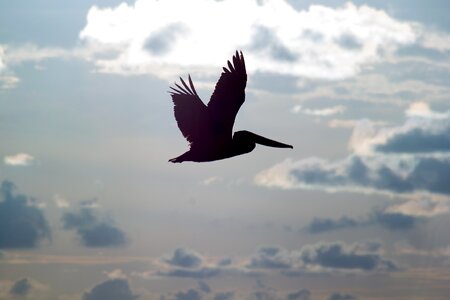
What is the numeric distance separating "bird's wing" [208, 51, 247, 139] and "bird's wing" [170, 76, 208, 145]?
626 millimetres

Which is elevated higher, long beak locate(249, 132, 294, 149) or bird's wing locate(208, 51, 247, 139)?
bird's wing locate(208, 51, 247, 139)

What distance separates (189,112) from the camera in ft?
89.5

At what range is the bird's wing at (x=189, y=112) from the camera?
25531 millimetres

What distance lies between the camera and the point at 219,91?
2466 centimetres

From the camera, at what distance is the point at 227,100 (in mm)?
24609

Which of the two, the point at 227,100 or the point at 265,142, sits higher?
the point at 227,100

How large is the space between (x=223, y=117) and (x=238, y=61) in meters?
2.20

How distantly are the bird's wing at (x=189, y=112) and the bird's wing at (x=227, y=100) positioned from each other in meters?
0.63

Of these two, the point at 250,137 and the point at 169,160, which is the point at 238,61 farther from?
the point at 169,160

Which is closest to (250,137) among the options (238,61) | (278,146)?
(278,146)

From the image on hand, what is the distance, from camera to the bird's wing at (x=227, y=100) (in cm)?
2459

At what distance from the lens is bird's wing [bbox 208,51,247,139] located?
968 inches

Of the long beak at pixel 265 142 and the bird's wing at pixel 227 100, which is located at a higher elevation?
the bird's wing at pixel 227 100

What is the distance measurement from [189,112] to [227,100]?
3083 millimetres
